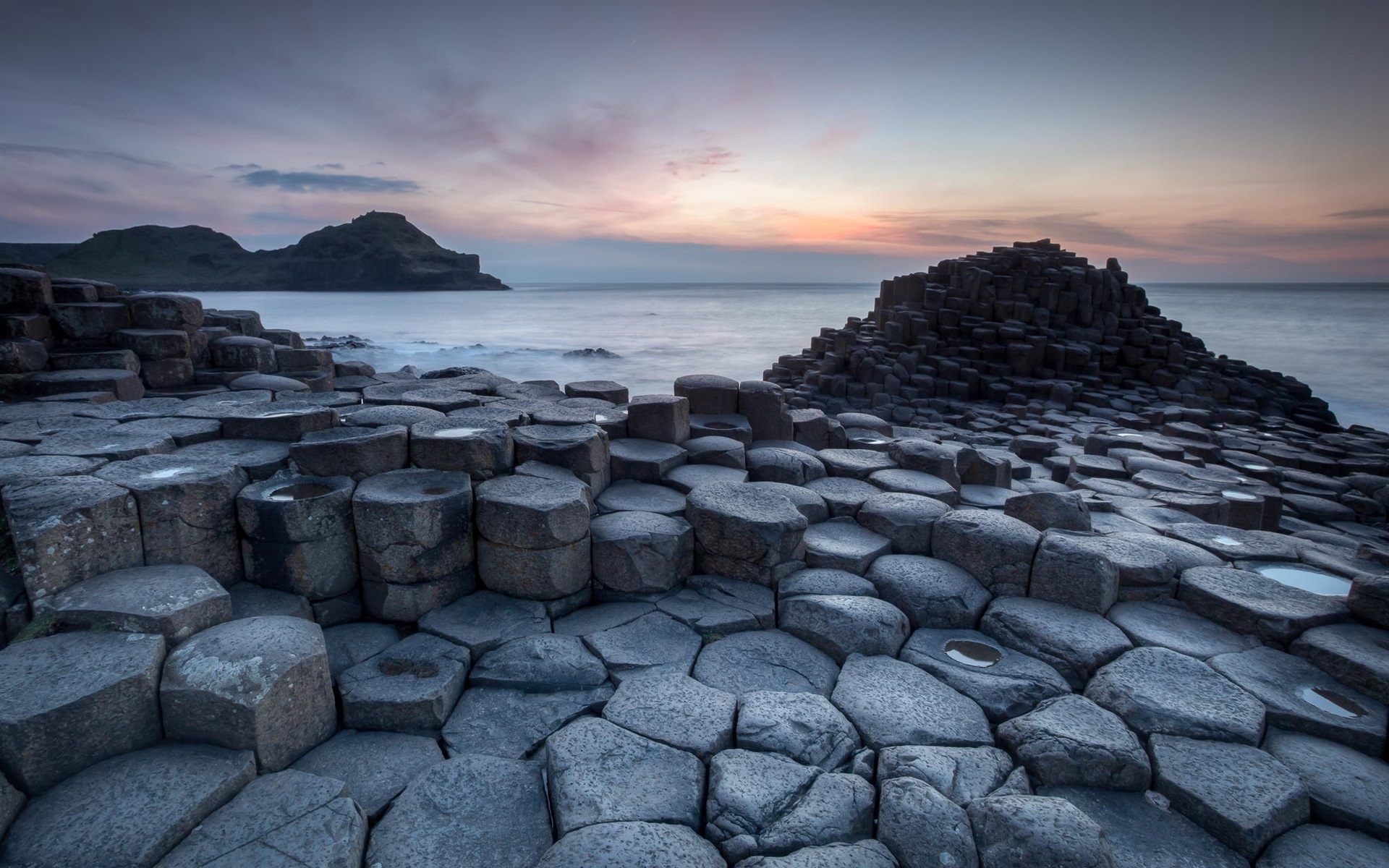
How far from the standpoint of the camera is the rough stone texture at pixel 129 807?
2.29 metres

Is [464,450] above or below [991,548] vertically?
above

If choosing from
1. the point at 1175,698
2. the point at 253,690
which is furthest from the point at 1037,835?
the point at 253,690

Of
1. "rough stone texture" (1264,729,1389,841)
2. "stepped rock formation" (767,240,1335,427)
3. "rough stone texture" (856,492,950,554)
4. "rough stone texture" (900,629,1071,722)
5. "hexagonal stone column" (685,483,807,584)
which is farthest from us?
"stepped rock formation" (767,240,1335,427)

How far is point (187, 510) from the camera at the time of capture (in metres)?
3.67

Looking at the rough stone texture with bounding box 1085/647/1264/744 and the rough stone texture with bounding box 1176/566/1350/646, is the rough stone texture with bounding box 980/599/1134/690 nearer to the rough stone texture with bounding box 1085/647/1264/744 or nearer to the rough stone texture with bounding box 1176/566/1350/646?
the rough stone texture with bounding box 1085/647/1264/744

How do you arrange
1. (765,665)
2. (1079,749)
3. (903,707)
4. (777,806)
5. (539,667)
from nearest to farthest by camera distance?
1. (777,806)
2. (1079,749)
3. (903,707)
4. (539,667)
5. (765,665)

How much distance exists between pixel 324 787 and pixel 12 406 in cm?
539

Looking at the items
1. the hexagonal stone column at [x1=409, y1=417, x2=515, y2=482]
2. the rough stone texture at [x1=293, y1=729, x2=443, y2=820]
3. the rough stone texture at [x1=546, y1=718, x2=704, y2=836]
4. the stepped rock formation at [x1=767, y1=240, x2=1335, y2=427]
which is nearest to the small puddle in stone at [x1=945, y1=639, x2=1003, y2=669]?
the rough stone texture at [x1=546, y1=718, x2=704, y2=836]

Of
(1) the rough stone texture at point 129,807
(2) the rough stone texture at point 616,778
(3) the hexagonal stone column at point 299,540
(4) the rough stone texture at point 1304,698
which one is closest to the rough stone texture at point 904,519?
(4) the rough stone texture at point 1304,698

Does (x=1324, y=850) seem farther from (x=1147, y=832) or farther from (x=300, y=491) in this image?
(x=300, y=491)

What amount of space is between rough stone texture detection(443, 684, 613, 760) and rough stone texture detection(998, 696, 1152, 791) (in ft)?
6.72

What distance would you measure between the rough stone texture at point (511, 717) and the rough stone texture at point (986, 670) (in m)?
1.84

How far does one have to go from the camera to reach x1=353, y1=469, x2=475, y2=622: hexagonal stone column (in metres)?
3.94

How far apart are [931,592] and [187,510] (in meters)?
4.45
